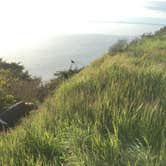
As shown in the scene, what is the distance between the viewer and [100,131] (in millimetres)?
6984

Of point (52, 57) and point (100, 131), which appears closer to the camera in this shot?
point (100, 131)

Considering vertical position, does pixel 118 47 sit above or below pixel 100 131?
below

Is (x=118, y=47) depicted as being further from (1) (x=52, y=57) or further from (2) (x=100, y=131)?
(1) (x=52, y=57)

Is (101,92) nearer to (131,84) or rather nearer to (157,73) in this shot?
(131,84)

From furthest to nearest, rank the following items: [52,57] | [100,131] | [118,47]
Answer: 1. [52,57]
2. [118,47]
3. [100,131]

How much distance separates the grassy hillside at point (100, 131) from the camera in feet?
19.7

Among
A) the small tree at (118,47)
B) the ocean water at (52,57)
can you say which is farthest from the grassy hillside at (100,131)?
the ocean water at (52,57)

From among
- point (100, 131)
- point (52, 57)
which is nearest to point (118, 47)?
point (100, 131)

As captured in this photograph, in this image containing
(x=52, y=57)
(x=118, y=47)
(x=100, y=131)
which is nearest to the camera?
(x=100, y=131)

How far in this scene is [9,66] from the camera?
32.3 metres

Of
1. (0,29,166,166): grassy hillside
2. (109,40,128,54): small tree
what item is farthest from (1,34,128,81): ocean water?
(0,29,166,166): grassy hillside

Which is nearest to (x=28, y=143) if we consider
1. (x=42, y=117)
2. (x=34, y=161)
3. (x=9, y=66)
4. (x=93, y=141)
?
(x=34, y=161)

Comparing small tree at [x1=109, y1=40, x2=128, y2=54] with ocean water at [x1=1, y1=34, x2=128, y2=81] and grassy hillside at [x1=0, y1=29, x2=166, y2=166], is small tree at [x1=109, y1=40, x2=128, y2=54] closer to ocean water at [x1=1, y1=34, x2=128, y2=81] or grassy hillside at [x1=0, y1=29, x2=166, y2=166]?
ocean water at [x1=1, y1=34, x2=128, y2=81]

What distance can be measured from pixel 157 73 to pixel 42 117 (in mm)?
2644
